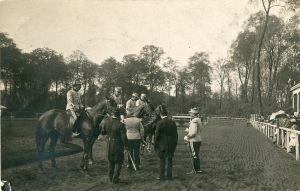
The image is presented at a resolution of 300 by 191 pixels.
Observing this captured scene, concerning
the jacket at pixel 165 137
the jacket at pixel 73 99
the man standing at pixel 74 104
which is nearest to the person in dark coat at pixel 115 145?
the jacket at pixel 165 137

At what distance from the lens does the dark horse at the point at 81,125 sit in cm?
935

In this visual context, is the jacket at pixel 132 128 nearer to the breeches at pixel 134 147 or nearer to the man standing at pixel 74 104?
the breeches at pixel 134 147

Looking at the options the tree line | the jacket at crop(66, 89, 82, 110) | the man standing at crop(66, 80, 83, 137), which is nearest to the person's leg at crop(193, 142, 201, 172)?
the man standing at crop(66, 80, 83, 137)

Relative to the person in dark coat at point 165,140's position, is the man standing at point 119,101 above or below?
above

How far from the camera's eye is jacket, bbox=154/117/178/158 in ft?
26.8

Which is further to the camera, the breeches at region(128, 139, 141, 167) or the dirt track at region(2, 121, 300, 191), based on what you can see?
the breeches at region(128, 139, 141, 167)

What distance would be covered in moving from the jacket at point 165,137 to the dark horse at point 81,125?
138 cm

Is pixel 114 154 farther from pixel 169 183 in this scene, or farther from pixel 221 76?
pixel 221 76

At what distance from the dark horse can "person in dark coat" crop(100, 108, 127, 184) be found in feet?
3.24

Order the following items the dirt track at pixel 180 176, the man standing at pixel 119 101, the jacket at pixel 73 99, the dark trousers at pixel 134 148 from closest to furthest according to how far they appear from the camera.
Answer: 1. the dirt track at pixel 180 176
2. the dark trousers at pixel 134 148
3. the jacket at pixel 73 99
4. the man standing at pixel 119 101

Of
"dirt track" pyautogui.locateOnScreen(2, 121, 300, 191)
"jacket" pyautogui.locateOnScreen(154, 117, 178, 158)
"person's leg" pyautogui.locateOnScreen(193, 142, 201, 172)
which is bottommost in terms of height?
"dirt track" pyautogui.locateOnScreen(2, 121, 300, 191)

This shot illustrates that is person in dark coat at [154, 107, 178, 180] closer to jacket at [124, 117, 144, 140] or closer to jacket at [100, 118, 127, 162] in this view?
jacket at [100, 118, 127, 162]

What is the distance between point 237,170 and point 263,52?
16032 millimetres

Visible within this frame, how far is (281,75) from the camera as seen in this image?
988 inches
